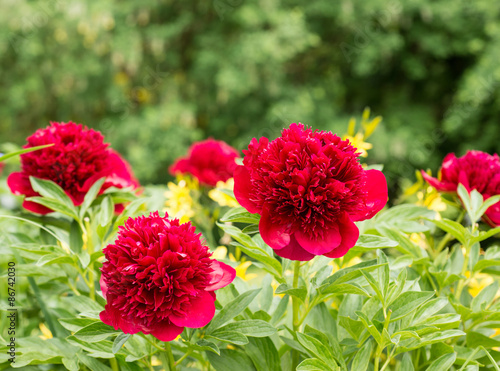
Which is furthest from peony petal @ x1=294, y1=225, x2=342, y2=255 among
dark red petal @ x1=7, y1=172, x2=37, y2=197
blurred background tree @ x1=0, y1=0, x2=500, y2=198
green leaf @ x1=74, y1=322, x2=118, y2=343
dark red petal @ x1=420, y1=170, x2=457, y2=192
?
blurred background tree @ x1=0, y1=0, x2=500, y2=198

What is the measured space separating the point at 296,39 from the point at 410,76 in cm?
198

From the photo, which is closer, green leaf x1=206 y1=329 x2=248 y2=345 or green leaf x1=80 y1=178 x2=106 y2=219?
green leaf x1=206 y1=329 x2=248 y2=345

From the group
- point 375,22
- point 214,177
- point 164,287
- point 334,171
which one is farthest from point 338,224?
point 375,22

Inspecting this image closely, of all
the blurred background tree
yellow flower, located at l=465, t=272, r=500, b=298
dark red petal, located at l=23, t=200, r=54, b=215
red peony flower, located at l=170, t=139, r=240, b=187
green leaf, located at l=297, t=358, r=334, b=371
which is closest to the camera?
green leaf, located at l=297, t=358, r=334, b=371

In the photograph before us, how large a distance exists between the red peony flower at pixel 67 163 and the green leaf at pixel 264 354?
32cm

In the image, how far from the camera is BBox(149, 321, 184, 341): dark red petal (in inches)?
17.9

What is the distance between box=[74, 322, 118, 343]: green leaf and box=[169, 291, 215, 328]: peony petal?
9 centimetres

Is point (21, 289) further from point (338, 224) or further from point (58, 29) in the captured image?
point (58, 29)

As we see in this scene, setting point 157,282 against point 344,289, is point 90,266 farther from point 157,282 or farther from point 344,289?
point 344,289

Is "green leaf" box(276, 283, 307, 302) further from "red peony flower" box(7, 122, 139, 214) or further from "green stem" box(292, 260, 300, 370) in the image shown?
"red peony flower" box(7, 122, 139, 214)

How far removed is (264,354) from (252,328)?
0.06m

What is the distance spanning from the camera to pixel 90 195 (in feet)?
2.11

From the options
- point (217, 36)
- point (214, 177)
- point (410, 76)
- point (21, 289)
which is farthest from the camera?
point (410, 76)

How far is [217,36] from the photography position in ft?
20.2
